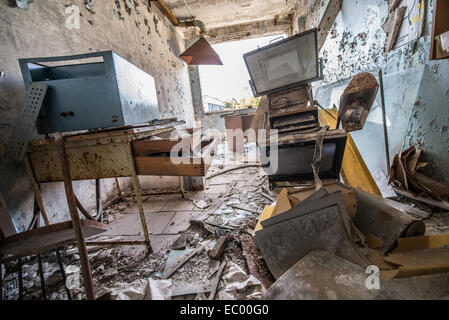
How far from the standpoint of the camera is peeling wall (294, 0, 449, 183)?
171 cm

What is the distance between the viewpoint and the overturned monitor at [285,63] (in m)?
2.72

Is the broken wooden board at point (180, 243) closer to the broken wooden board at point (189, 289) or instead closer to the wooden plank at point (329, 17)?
the broken wooden board at point (189, 289)

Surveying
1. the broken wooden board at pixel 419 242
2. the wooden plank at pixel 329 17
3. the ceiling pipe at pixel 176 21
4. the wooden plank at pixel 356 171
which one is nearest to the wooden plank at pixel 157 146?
the broken wooden board at pixel 419 242

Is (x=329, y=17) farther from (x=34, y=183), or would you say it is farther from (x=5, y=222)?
(x=5, y=222)

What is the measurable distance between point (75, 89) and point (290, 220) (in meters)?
1.78

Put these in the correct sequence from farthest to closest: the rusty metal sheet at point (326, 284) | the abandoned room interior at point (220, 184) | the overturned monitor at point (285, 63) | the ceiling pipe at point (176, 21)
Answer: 1. the ceiling pipe at point (176, 21)
2. the overturned monitor at point (285, 63)
3. the abandoned room interior at point (220, 184)
4. the rusty metal sheet at point (326, 284)

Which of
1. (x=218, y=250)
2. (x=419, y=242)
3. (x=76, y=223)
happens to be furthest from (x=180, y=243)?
(x=419, y=242)

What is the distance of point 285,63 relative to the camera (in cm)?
287

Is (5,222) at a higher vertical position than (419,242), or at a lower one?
higher

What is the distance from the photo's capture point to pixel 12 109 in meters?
1.52

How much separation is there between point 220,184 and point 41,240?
2.40 m

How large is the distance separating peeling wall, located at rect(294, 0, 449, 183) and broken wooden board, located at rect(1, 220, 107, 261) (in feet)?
10.1

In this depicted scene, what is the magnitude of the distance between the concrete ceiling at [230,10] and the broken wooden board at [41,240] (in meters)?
6.31

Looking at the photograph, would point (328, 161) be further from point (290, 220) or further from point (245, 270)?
point (245, 270)
